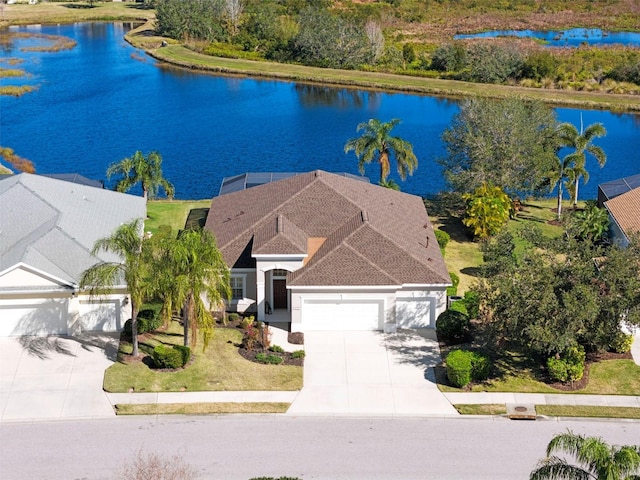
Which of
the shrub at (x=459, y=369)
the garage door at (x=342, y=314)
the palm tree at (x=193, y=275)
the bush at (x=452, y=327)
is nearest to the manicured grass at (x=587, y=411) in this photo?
the shrub at (x=459, y=369)

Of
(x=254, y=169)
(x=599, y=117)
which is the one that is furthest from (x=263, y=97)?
(x=599, y=117)

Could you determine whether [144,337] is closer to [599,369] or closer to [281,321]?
[281,321]

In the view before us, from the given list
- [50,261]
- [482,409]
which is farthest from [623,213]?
[50,261]

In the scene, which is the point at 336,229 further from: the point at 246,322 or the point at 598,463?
the point at 598,463

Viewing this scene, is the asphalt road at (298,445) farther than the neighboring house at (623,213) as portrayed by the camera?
No

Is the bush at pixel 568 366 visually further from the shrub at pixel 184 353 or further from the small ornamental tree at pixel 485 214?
the small ornamental tree at pixel 485 214
